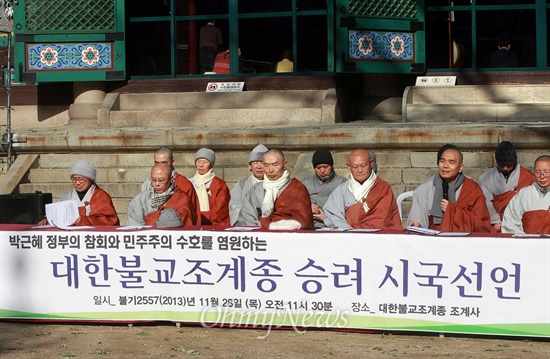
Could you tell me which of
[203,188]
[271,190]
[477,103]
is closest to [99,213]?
[203,188]

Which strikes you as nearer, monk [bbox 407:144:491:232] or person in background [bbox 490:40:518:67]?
monk [bbox 407:144:491:232]

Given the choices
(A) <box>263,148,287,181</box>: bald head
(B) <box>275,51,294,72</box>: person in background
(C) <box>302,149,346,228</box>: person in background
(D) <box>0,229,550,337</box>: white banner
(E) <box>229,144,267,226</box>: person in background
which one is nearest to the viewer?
(D) <box>0,229,550,337</box>: white banner

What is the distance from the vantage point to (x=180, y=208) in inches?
414

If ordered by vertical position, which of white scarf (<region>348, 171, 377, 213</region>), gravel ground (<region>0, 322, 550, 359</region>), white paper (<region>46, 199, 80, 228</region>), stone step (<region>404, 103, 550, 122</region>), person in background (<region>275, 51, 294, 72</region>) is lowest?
gravel ground (<region>0, 322, 550, 359</region>)

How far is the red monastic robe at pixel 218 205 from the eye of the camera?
12.4 meters

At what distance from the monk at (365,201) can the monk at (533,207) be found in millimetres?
941

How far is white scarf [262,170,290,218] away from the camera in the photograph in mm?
10531

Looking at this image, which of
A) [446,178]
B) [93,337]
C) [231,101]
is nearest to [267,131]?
[231,101]

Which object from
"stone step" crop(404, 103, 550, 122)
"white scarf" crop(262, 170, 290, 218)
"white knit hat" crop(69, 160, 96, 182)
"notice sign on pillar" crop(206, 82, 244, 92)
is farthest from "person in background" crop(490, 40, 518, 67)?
"white knit hat" crop(69, 160, 96, 182)

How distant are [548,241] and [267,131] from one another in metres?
6.32

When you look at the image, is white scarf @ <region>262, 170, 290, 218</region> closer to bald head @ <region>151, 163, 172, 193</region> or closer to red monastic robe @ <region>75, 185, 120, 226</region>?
bald head @ <region>151, 163, 172, 193</region>

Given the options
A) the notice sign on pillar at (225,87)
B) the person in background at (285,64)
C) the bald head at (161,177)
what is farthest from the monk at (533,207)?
the person in background at (285,64)

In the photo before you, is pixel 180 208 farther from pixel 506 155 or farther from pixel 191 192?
pixel 506 155

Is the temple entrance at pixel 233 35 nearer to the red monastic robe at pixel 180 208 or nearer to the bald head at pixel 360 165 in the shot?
the bald head at pixel 360 165
